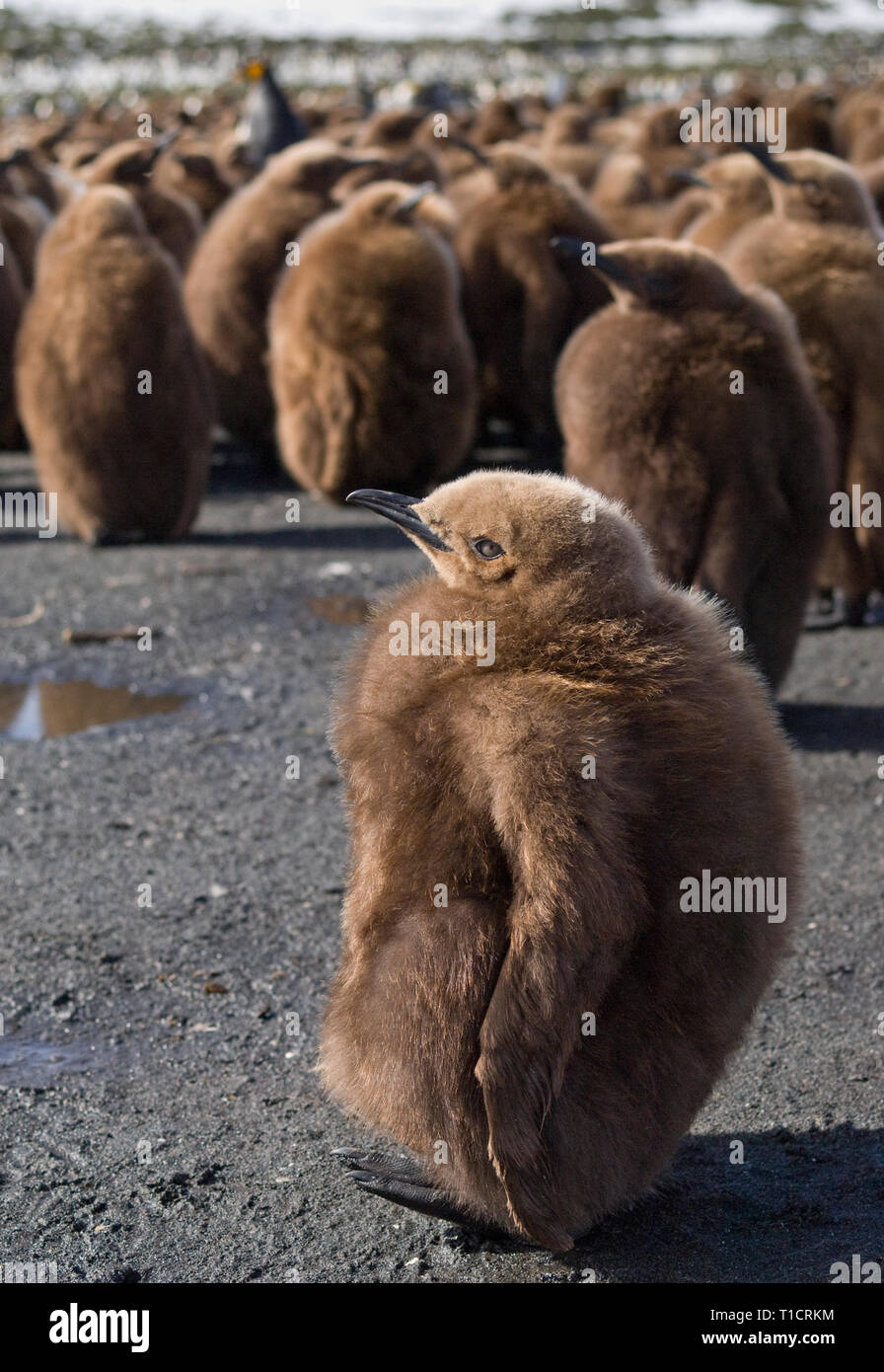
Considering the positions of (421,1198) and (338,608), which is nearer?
(421,1198)

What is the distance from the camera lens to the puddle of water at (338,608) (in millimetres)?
6195

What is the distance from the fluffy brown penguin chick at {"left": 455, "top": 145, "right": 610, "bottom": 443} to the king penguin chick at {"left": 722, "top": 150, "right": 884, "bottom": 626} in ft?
7.02

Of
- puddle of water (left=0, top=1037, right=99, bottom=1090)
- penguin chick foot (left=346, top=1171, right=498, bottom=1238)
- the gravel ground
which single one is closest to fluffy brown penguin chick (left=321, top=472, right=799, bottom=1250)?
penguin chick foot (left=346, top=1171, right=498, bottom=1238)

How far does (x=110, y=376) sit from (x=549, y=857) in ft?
16.8

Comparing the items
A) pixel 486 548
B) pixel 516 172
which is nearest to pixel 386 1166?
pixel 486 548

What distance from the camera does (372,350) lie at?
7.19 m

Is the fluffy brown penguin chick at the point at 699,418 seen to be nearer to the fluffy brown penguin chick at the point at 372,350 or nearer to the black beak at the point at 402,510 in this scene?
the black beak at the point at 402,510

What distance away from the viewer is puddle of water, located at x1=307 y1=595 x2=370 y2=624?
244 inches

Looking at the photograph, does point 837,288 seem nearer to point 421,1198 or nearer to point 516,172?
point 516,172

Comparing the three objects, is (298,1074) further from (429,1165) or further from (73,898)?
(73,898)

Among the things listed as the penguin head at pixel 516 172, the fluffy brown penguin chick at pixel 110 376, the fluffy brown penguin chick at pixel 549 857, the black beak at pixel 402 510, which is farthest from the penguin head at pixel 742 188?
the fluffy brown penguin chick at pixel 549 857

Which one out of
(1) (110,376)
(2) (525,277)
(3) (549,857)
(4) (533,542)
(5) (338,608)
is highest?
(2) (525,277)

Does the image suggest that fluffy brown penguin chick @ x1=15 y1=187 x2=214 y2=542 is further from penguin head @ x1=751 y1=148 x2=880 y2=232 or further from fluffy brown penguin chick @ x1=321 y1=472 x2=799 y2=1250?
fluffy brown penguin chick @ x1=321 y1=472 x2=799 y2=1250

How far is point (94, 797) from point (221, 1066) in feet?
5.09
